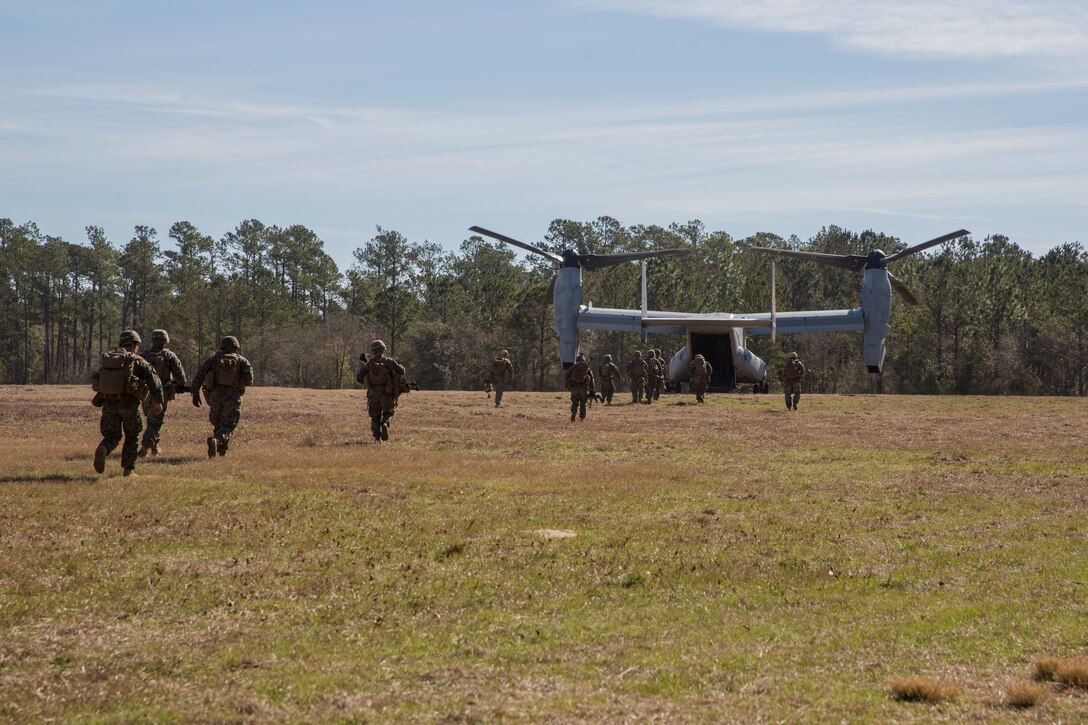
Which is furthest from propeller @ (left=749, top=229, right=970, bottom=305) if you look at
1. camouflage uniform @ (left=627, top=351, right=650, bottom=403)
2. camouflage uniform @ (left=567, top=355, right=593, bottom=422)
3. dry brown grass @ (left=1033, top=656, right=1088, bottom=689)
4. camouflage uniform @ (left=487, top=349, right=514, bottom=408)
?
dry brown grass @ (left=1033, top=656, right=1088, bottom=689)

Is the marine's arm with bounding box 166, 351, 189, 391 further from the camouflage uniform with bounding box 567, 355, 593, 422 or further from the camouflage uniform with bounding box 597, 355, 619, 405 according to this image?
the camouflage uniform with bounding box 597, 355, 619, 405

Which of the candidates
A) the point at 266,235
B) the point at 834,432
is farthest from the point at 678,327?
the point at 266,235

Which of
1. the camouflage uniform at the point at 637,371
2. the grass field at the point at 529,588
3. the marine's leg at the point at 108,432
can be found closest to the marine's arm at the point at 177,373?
the grass field at the point at 529,588

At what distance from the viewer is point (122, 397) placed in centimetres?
1583

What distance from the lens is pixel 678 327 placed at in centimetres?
5456

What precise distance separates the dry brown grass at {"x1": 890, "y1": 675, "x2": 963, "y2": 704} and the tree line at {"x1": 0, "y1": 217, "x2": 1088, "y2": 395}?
247 ft

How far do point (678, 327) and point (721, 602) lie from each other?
150 feet

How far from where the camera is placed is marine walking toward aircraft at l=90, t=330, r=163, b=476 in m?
15.6

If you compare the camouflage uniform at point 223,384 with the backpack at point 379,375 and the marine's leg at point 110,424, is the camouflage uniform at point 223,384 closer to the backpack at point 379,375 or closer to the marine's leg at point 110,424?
the marine's leg at point 110,424

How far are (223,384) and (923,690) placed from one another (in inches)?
568

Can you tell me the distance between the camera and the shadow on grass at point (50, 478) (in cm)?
1518

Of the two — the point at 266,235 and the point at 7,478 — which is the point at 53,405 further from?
the point at 266,235

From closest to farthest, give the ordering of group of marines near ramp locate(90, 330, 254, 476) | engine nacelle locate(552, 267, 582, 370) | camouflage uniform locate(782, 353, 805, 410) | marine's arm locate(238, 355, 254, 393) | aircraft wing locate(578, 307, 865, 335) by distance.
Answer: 1. group of marines near ramp locate(90, 330, 254, 476)
2. marine's arm locate(238, 355, 254, 393)
3. camouflage uniform locate(782, 353, 805, 410)
4. aircraft wing locate(578, 307, 865, 335)
5. engine nacelle locate(552, 267, 582, 370)

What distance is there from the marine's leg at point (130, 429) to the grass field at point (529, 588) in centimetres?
29
